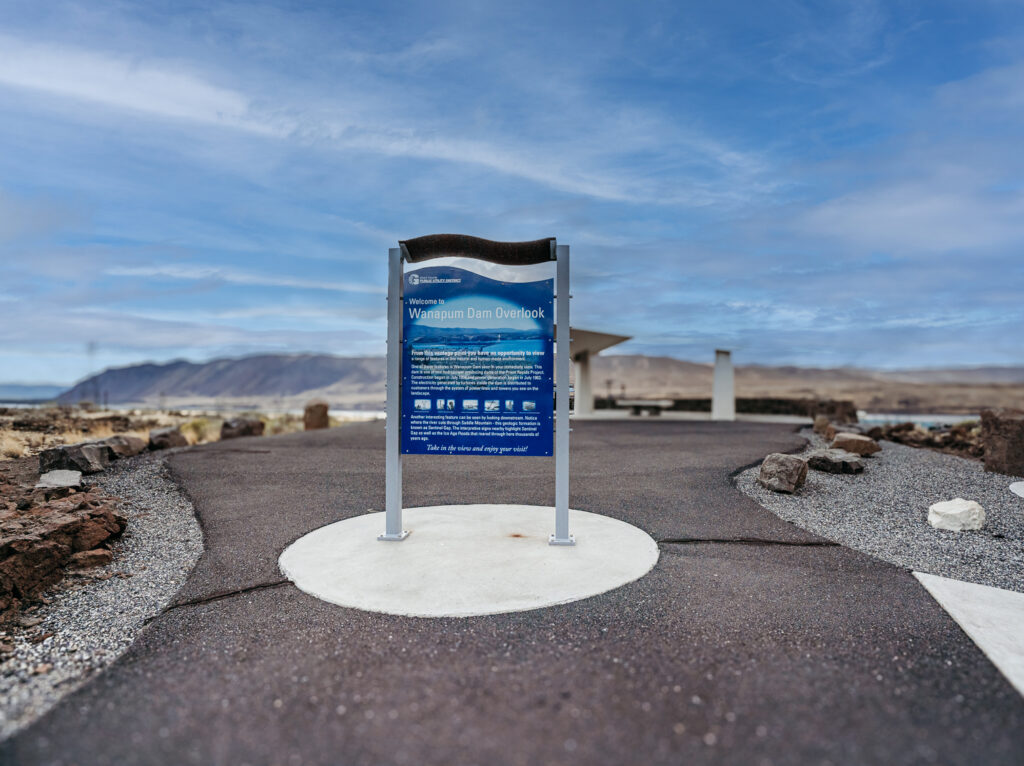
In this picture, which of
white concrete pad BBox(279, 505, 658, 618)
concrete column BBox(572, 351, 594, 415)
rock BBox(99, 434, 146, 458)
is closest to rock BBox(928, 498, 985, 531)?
white concrete pad BBox(279, 505, 658, 618)

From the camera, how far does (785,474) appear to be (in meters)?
8.72

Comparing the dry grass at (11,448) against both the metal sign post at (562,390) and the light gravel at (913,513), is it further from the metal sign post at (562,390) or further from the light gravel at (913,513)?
the light gravel at (913,513)

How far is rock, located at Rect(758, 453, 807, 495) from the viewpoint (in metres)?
8.68

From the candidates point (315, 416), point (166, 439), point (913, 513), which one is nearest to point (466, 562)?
point (913, 513)

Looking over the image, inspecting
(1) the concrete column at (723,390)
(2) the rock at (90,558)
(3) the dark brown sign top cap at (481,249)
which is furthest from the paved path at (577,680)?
(1) the concrete column at (723,390)

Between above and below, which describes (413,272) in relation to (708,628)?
above

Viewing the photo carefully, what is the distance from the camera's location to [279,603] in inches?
180

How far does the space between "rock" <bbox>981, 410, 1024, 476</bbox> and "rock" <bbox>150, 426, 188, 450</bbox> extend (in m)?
15.1

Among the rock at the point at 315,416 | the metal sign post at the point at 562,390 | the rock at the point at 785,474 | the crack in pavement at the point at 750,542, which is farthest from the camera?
the rock at the point at 315,416

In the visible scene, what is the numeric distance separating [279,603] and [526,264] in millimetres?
3462

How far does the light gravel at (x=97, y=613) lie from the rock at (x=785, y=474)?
279 inches

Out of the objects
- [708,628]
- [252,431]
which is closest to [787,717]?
[708,628]

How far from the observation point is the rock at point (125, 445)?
11.3m

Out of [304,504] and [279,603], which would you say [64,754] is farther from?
[304,504]
